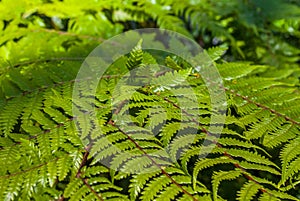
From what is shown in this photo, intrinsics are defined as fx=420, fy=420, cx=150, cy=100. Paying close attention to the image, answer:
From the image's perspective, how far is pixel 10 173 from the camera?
1.02 metres

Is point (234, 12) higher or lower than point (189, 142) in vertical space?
lower

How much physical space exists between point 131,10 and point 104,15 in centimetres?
15

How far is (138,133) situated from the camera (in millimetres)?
1093

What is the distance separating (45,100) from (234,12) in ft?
4.37

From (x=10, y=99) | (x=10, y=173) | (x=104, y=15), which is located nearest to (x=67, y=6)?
(x=104, y=15)

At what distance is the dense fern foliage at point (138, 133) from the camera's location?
3.29 feet

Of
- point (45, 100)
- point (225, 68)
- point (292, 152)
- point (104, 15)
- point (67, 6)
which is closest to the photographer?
Result: point (292, 152)

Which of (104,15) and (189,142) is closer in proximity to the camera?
(189,142)

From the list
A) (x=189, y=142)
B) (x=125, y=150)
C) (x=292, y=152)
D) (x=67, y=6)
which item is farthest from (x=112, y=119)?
(x=67, y=6)

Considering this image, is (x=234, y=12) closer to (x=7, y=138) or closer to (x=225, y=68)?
(x=225, y=68)

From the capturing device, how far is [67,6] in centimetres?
199

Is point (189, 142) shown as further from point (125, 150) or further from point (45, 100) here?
point (45, 100)

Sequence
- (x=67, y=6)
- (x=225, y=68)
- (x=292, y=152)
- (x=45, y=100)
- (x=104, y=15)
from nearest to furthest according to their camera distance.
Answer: (x=292, y=152) → (x=45, y=100) → (x=225, y=68) → (x=67, y=6) → (x=104, y=15)

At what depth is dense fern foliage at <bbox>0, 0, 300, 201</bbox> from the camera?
100 cm
